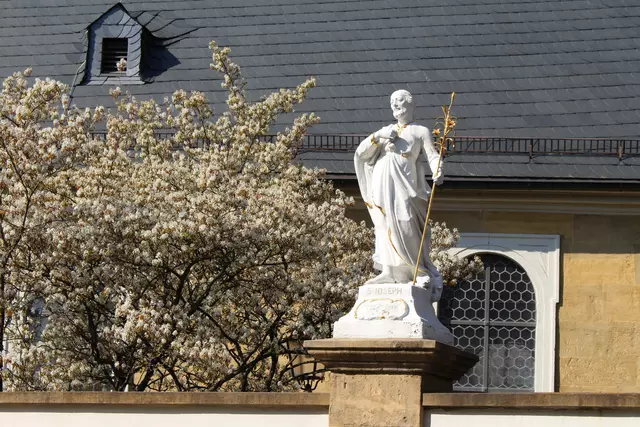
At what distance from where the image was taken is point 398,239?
41.7 ft

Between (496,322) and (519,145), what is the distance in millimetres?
2679

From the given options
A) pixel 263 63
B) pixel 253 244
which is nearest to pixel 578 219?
pixel 263 63

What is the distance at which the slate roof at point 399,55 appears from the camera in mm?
24922

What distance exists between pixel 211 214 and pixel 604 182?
827 centimetres

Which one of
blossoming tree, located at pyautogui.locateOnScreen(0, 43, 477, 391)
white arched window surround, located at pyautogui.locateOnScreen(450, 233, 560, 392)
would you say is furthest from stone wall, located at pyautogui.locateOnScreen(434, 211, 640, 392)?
blossoming tree, located at pyautogui.locateOnScreen(0, 43, 477, 391)

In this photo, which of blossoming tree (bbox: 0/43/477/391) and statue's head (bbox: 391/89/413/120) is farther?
blossoming tree (bbox: 0/43/477/391)

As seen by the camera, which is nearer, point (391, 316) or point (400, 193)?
point (391, 316)

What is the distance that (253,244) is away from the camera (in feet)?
56.9

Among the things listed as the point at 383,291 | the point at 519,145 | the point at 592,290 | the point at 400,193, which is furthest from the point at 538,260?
the point at 383,291

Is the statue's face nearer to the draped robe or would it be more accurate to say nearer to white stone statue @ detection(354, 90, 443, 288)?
white stone statue @ detection(354, 90, 443, 288)

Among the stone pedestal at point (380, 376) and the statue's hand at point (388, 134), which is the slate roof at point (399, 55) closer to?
the statue's hand at point (388, 134)

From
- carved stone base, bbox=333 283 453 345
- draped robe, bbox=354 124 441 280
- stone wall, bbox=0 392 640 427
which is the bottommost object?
stone wall, bbox=0 392 640 427

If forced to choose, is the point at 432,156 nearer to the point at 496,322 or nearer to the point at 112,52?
the point at 496,322

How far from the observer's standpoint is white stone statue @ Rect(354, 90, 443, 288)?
41.7 feet
